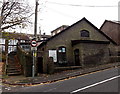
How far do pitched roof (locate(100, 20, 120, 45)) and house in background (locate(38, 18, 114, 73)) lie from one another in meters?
8.09

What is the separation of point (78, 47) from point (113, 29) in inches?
609

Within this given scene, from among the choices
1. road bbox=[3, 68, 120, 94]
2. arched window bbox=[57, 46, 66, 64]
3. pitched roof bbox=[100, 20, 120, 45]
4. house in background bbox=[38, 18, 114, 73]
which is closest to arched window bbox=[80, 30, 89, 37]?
house in background bbox=[38, 18, 114, 73]

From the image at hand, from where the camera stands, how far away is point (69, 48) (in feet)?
61.5

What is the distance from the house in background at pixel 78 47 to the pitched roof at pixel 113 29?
8.09 metres

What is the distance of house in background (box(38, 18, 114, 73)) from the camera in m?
16.2

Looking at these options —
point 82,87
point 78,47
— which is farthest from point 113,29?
point 82,87

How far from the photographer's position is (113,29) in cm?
2838

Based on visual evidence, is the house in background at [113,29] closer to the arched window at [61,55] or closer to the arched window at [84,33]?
the arched window at [84,33]

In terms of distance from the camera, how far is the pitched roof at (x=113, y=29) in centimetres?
2727

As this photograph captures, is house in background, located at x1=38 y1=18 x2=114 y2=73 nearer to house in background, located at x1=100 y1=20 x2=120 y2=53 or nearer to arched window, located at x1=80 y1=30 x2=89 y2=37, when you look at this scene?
arched window, located at x1=80 y1=30 x2=89 y2=37

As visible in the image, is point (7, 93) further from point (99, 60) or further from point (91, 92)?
point (99, 60)

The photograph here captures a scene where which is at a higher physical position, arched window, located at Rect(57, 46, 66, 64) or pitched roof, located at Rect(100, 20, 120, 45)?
pitched roof, located at Rect(100, 20, 120, 45)

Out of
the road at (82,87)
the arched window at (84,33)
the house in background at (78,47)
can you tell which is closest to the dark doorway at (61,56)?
the house in background at (78,47)

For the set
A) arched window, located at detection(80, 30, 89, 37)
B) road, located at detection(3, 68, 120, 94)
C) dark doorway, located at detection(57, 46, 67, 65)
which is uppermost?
arched window, located at detection(80, 30, 89, 37)
